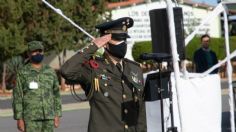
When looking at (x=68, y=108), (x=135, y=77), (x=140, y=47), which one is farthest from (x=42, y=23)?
(x=135, y=77)

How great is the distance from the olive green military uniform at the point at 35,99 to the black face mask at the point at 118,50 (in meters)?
2.99

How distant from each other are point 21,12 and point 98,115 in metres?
25.4

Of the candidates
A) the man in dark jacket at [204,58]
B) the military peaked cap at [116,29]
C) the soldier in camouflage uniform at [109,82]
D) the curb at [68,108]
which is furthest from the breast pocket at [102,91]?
the curb at [68,108]

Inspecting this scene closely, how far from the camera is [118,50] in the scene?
193 inches

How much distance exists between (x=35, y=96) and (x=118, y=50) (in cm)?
313

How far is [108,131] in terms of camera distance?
16.2 feet

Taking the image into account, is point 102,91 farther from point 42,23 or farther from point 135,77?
point 42,23

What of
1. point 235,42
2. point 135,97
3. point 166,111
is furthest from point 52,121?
point 235,42

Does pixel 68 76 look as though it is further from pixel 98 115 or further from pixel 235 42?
pixel 235 42

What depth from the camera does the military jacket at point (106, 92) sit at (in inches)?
194

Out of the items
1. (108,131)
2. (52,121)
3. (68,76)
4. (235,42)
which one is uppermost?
(68,76)

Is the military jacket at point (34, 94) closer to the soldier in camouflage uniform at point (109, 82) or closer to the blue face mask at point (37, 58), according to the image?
the blue face mask at point (37, 58)

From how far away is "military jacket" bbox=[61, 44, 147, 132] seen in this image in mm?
4934

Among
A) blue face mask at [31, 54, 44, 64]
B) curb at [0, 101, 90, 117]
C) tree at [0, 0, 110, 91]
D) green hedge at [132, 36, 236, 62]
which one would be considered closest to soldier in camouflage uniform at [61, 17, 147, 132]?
blue face mask at [31, 54, 44, 64]
